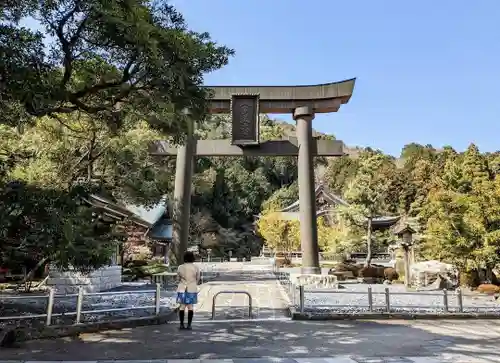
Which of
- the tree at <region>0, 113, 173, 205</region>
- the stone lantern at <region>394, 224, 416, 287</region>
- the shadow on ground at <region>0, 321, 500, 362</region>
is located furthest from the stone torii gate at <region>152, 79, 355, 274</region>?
the shadow on ground at <region>0, 321, 500, 362</region>

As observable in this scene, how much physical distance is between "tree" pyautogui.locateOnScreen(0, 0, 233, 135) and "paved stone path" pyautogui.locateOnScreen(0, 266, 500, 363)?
13.1 ft

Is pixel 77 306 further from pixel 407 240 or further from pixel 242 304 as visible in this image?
pixel 407 240

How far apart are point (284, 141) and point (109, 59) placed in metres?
11.2

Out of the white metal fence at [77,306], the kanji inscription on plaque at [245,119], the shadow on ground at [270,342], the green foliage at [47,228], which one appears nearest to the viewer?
the shadow on ground at [270,342]

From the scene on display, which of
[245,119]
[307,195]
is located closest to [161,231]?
[245,119]

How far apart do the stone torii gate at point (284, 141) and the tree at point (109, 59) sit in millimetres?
9019

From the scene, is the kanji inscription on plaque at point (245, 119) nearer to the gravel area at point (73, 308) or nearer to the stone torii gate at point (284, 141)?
the stone torii gate at point (284, 141)

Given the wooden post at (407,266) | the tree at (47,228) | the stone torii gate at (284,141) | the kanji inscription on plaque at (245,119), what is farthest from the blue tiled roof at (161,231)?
the tree at (47,228)

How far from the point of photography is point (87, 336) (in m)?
7.05

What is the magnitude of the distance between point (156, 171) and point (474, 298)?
1592 centimetres

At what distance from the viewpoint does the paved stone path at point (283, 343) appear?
5.52 meters

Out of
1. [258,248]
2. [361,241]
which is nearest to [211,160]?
[258,248]

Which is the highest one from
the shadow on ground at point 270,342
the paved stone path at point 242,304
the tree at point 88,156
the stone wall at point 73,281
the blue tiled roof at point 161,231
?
the tree at point 88,156

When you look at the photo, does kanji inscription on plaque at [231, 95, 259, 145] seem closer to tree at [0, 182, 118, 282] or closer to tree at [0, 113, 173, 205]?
tree at [0, 113, 173, 205]
